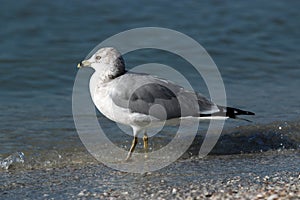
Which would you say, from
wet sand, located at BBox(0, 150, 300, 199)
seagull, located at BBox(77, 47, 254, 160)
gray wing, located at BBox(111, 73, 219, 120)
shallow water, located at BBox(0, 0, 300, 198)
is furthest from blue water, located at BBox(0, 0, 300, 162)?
gray wing, located at BBox(111, 73, 219, 120)

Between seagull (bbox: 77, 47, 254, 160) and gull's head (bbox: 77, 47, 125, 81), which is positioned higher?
gull's head (bbox: 77, 47, 125, 81)

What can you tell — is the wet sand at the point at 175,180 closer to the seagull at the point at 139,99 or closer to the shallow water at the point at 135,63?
the shallow water at the point at 135,63

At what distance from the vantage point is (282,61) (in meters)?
12.2

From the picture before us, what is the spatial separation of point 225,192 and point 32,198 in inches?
69.4

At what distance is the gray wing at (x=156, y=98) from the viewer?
7.21 m

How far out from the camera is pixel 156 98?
736cm

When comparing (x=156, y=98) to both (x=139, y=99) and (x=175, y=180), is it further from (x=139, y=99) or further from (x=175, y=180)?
(x=175, y=180)

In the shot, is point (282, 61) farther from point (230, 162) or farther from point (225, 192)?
point (225, 192)

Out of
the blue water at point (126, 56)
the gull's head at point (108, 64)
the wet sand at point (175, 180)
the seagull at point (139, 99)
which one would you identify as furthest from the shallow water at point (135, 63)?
the gull's head at point (108, 64)

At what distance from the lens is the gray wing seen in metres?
7.21

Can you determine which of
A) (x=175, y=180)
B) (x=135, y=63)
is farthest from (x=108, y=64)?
(x=135, y=63)

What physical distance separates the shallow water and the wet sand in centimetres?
16

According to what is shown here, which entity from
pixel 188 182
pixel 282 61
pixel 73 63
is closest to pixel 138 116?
pixel 188 182

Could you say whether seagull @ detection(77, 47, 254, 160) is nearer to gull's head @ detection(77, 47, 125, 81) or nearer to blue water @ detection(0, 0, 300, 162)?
gull's head @ detection(77, 47, 125, 81)
